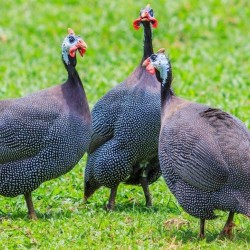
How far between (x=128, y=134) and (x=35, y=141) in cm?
84

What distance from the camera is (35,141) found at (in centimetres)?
670

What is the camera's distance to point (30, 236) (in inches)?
242

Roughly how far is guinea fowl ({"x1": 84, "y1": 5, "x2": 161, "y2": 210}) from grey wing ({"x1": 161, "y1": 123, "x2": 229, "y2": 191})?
0.90 meters

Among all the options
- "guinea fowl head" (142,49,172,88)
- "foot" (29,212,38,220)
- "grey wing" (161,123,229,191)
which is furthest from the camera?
"foot" (29,212,38,220)

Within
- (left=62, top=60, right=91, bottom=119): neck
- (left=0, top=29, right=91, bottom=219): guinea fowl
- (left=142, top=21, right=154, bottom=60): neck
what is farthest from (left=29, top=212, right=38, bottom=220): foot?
(left=142, top=21, right=154, bottom=60): neck

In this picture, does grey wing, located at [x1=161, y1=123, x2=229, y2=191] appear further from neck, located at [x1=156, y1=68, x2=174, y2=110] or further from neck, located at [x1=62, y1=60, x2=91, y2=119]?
neck, located at [x1=62, y1=60, x2=91, y2=119]

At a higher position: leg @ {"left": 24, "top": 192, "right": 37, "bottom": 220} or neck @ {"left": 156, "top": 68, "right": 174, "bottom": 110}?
neck @ {"left": 156, "top": 68, "right": 174, "bottom": 110}

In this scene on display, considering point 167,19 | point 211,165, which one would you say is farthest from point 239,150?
point 167,19

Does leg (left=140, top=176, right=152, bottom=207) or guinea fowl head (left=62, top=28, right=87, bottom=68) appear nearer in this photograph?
guinea fowl head (left=62, top=28, right=87, bottom=68)

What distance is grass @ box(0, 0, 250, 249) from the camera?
20.6ft

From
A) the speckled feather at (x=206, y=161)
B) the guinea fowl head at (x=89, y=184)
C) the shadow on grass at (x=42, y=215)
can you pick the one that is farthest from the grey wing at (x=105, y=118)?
the speckled feather at (x=206, y=161)

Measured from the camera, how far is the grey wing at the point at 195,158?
5.91 metres

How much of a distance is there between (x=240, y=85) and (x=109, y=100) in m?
3.72

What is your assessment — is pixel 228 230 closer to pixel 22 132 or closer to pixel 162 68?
pixel 162 68
